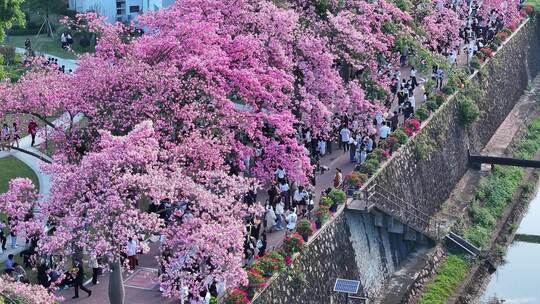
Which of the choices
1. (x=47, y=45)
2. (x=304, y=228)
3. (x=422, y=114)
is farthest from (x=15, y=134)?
(x=47, y=45)

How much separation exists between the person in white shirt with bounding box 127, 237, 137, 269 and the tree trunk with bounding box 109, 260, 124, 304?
33.1 inches

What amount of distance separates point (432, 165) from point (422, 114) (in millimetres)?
2464

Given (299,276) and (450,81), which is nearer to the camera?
(299,276)

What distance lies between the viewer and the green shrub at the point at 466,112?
172 ft

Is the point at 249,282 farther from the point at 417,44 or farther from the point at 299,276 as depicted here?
the point at 417,44

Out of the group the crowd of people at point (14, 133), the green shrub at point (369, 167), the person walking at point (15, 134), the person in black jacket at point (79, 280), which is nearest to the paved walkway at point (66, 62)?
the crowd of people at point (14, 133)

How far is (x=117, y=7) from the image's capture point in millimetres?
64250

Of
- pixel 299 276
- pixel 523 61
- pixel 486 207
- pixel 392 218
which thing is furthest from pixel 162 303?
pixel 523 61

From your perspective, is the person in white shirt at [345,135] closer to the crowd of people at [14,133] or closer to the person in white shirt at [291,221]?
the person in white shirt at [291,221]

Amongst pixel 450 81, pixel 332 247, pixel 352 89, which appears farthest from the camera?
pixel 450 81

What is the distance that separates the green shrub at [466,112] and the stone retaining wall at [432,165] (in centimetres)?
36

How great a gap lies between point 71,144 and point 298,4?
1379 centimetres

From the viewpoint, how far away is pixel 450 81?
2052 inches

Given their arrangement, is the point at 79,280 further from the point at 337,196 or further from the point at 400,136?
the point at 400,136
